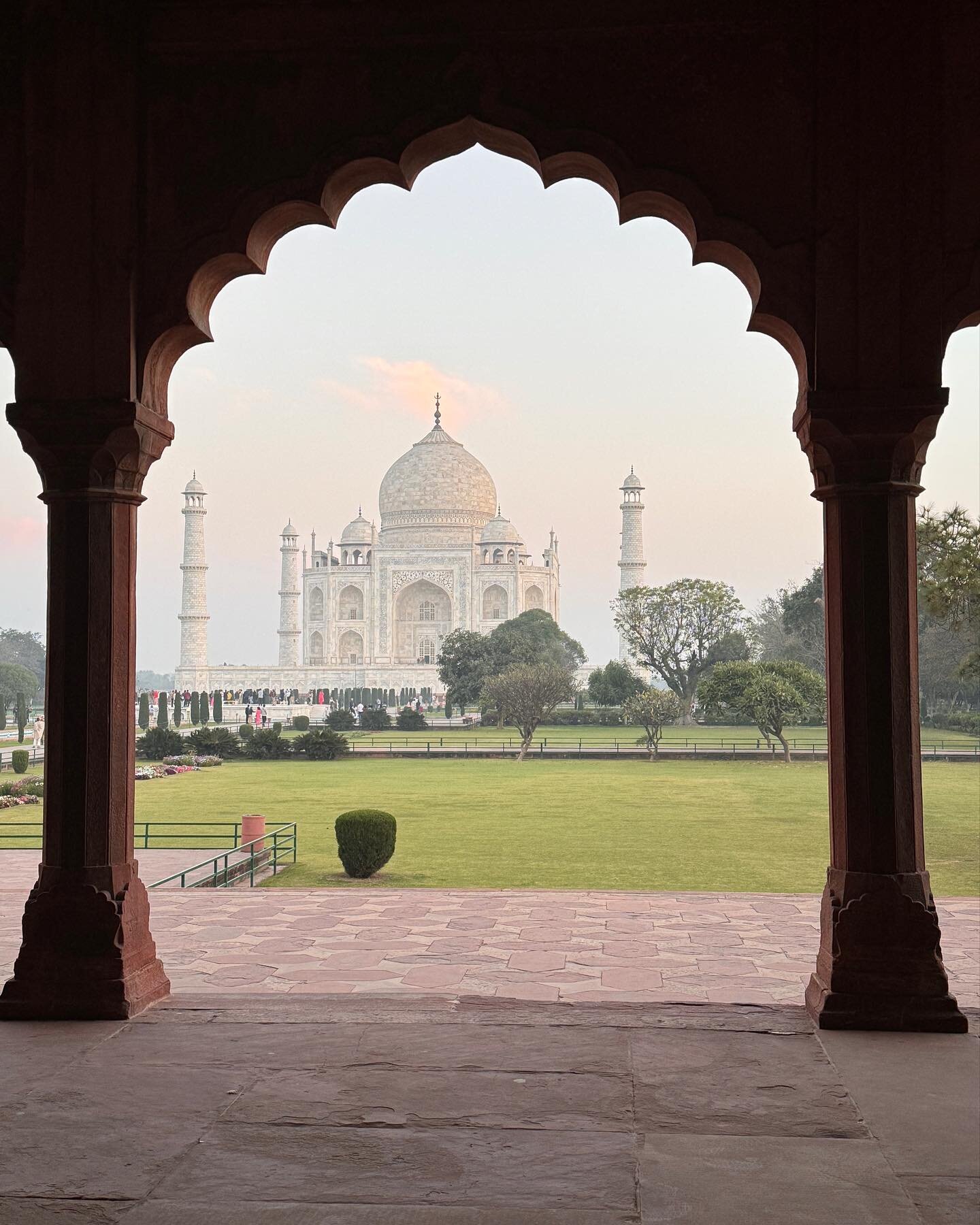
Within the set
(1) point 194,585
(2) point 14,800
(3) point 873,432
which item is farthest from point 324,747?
(1) point 194,585

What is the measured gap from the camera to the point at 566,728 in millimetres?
36688

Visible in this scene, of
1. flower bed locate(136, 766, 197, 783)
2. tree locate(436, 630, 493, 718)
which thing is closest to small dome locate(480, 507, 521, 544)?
tree locate(436, 630, 493, 718)

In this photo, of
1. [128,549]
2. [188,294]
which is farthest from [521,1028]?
[188,294]

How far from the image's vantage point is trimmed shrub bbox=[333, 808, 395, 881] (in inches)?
434

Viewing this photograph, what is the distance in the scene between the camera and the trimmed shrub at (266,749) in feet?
85.5

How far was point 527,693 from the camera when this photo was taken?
27562 millimetres

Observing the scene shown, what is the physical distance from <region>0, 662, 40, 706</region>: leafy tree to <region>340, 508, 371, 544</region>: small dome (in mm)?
24948

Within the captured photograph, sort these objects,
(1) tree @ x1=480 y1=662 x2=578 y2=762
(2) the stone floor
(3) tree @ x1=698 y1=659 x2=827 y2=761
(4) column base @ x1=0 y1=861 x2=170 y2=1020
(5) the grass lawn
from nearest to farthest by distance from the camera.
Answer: (2) the stone floor, (4) column base @ x1=0 y1=861 x2=170 y2=1020, (5) the grass lawn, (3) tree @ x1=698 y1=659 x2=827 y2=761, (1) tree @ x1=480 y1=662 x2=578 y2=762

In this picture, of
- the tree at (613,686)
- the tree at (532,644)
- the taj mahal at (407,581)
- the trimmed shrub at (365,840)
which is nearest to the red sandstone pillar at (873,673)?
the trimmed shrub at (365,840)

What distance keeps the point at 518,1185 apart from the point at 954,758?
2373 centimetres

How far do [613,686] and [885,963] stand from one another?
1347 inches

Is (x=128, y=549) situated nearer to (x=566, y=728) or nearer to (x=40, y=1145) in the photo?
(x=40, y=1145)

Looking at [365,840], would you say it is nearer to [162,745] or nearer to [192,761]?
[192,761]

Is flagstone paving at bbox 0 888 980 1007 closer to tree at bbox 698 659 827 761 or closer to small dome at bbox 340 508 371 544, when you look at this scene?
tree at bbox 698 659 827 761
